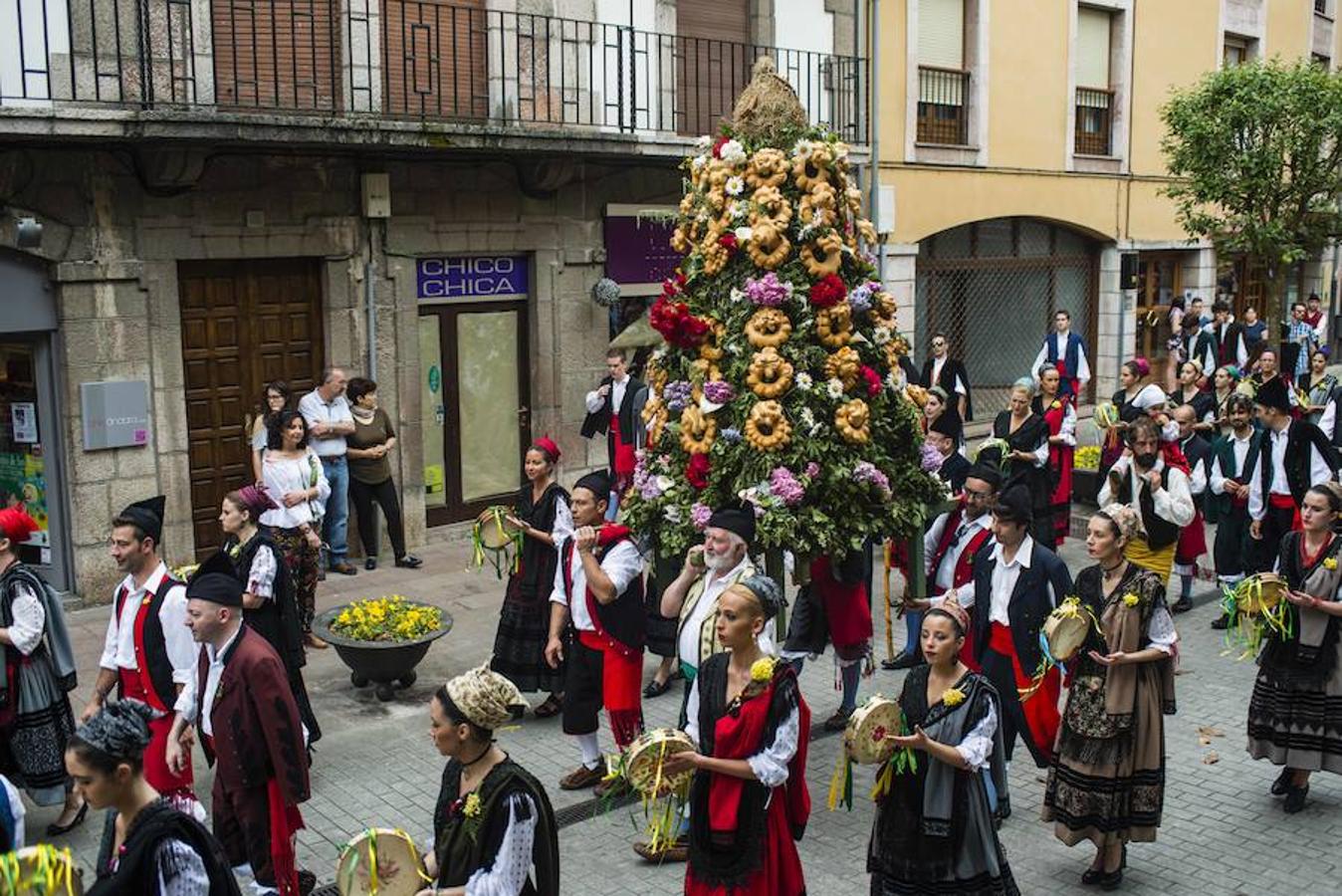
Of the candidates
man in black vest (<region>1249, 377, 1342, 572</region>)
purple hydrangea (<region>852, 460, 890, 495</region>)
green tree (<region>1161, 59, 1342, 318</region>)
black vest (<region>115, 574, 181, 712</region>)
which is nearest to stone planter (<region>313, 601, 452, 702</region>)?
black vest (<region>115, 574, 181, 712</region>)

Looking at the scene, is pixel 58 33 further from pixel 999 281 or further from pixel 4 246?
pixel 999 281

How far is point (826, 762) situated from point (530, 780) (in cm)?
414

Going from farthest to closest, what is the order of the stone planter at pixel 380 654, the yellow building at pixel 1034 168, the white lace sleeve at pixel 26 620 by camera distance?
the yellow building at pixel 1034 168
the stone planter at pixel 380 654
the white lace sleeve at pixel 26 620

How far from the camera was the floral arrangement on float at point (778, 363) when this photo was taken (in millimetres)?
7793

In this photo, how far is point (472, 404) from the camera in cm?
1484

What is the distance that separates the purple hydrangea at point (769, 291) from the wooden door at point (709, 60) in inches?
338

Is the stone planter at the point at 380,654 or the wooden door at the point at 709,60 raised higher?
the wooden door at the point at 709,60

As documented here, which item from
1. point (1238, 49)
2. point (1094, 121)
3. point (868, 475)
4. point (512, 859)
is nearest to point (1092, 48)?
point (1094, 121)

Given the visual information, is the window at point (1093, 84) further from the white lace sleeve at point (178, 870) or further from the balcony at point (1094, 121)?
the white lace sleeve at point (178, 870)

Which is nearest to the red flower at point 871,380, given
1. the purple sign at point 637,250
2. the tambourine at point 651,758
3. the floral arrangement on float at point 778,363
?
the floral arrangement on float at point 778,363

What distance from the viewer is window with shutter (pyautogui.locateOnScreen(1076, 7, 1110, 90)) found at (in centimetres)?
2194

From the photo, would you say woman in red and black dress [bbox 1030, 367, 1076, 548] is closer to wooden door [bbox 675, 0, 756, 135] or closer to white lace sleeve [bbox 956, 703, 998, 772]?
wooden door [bbox 675, 0, 756, 135]

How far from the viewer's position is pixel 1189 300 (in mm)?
24328

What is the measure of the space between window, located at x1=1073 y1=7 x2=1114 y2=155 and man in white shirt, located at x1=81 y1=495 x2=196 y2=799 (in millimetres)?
18401
